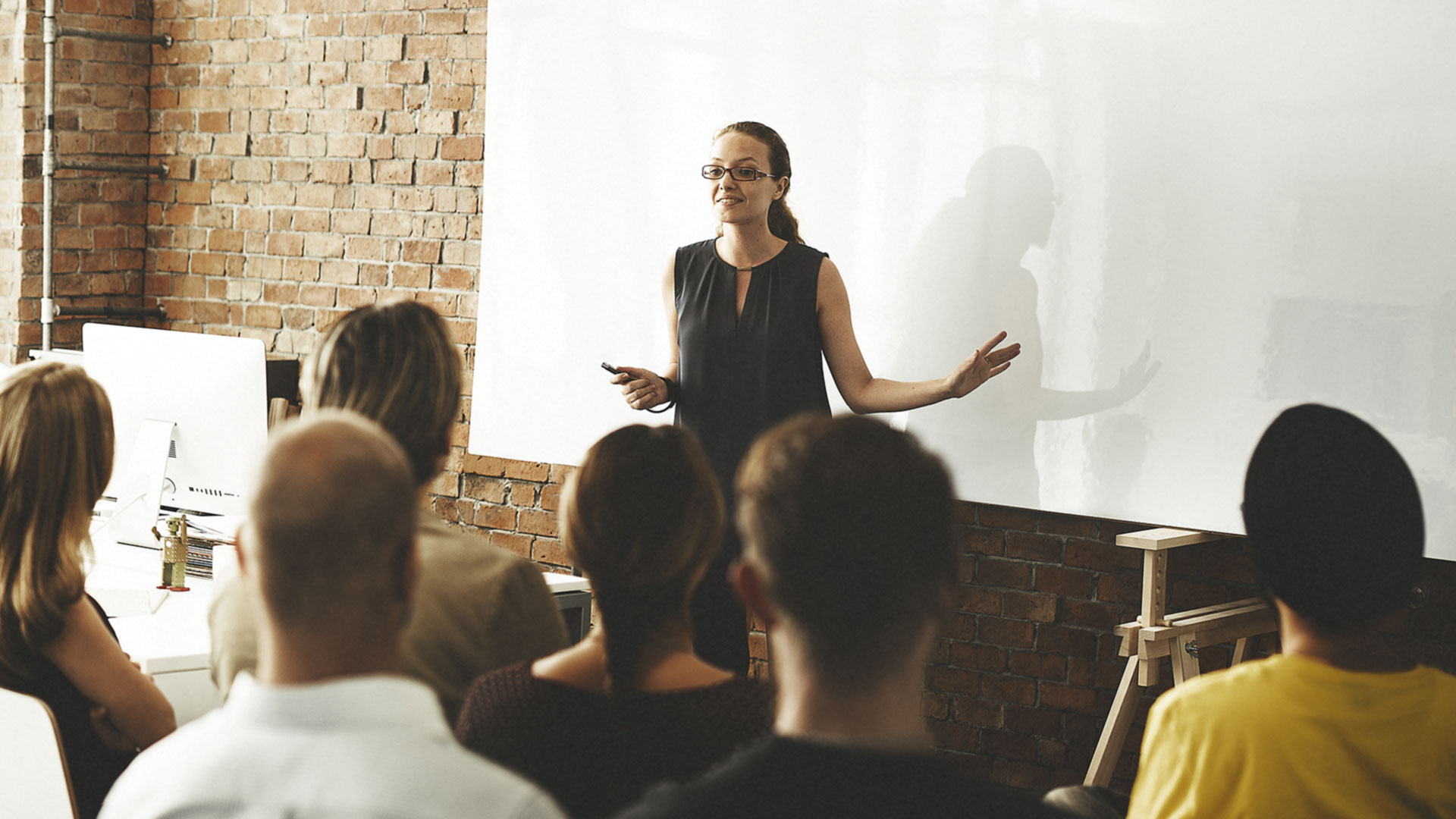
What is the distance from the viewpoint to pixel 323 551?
0.96m

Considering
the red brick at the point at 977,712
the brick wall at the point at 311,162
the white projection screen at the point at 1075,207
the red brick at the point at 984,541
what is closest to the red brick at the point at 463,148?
the brick wall at the point at 311,162

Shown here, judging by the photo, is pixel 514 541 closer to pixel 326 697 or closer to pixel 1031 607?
pixel 1031 607

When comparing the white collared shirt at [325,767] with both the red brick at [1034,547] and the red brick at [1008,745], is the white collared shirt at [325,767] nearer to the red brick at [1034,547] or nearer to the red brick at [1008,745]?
the red brick at [1034,547]

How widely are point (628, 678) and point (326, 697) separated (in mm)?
481

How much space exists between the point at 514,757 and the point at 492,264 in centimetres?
281

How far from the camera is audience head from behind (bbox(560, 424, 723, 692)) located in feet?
4.52

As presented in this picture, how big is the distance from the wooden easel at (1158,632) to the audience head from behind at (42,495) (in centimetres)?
192

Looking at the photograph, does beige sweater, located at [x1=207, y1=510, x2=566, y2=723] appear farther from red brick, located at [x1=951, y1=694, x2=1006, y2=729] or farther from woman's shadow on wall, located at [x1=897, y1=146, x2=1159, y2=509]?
red brick, located at [x1=951, y1=694, x2=1006, y2=729]

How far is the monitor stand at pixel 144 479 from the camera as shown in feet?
9.04

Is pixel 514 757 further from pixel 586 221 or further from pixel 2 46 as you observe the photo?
pixel 2 46

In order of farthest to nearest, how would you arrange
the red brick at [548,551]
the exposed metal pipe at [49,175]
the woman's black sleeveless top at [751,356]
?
the exposed metal pipe at [49,175], the red brick at [548,551], the woman's black sleeveless top at [751,356]

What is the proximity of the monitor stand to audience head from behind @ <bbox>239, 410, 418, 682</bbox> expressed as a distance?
1.93 meters

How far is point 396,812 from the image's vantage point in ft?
3.03

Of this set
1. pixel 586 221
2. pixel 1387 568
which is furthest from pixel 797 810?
pixel 586 221
